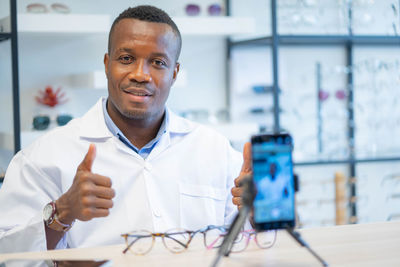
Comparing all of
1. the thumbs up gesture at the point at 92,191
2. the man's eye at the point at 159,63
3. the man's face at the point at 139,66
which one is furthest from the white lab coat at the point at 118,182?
the thumbs up gesture at the point at 92,191

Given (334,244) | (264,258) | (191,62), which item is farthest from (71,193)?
(191,62)

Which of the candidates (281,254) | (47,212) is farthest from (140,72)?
(281,254)

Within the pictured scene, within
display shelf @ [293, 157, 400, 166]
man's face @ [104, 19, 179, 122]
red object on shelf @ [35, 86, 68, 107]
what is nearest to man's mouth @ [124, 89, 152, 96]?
man's face @ [104, 19, 179, 122]

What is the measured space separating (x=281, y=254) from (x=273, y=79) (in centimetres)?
192

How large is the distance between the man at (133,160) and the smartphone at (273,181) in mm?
625

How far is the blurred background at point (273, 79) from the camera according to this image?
2.83 m

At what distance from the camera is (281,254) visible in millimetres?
1169

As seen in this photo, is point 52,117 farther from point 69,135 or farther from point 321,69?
point 321,69

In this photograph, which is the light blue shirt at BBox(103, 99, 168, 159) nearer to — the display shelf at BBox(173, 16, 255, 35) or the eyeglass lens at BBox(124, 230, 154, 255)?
the eyeglass lens at BBox(124, 230, 154, 255)

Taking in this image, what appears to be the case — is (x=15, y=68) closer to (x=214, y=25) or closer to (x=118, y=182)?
(x=214, y=25)

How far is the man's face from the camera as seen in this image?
172 centimetres

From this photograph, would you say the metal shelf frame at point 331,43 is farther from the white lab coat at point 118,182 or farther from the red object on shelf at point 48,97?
the white lab coat at point 118,182

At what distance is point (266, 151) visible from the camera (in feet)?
3.60

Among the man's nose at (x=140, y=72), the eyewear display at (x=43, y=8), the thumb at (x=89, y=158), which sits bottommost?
the thumb at (x=89, y=158)
